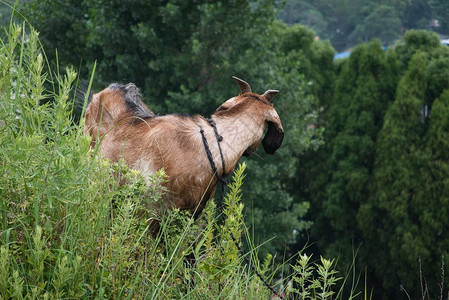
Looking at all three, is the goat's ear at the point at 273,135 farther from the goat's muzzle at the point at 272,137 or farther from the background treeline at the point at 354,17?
the background treeline at the point at 354,17

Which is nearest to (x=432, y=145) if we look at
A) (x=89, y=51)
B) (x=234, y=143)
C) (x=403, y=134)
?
(x=403, y=134)

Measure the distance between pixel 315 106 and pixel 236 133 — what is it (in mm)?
20669

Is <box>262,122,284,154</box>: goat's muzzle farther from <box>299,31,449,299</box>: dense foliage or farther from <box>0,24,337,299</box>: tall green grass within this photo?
<box>299,31,449,299</box>: dense foliage

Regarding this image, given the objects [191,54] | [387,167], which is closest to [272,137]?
[191,54]

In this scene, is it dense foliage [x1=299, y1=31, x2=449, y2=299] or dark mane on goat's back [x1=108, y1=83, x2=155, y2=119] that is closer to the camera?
dark mane on goat's back [x1=108, y1=83, x2=155, y2=119]

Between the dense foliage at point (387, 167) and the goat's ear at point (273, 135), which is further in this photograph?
the dense foliage at point (387, 167)

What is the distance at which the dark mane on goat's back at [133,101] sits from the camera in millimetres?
4254

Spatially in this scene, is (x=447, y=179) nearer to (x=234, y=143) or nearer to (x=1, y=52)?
(x=234, y=143)

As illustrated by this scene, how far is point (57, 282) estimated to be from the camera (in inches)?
99.3

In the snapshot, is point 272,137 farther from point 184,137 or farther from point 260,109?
point 184,137

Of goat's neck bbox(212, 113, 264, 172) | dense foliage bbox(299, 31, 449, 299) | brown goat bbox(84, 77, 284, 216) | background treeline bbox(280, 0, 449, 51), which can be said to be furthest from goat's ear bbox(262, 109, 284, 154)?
background treeline bbox(280, 0, 449, 51)

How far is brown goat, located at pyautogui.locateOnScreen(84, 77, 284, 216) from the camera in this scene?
401 centimetres

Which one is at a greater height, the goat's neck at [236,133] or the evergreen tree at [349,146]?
the goat's neck at [236,133]

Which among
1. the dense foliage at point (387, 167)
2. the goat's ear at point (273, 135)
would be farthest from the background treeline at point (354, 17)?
the goat's ear at point (273, 135)
